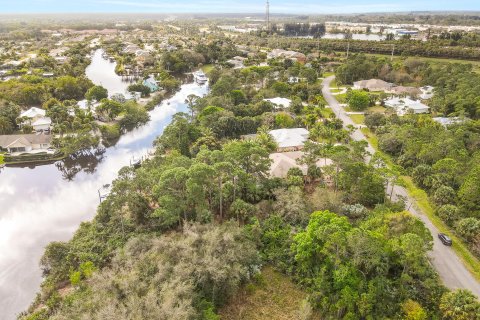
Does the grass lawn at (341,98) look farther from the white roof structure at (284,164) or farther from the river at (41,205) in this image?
the river at (41,205)

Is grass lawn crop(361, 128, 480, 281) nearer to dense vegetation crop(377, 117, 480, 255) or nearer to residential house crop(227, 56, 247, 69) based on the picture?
Result: dense vegetation crop(377, 117, 480, 255)

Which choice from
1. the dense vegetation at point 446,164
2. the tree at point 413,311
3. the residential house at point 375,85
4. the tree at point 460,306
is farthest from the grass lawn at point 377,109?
the tree at point 413,311

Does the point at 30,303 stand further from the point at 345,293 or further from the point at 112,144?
the point at 112,144

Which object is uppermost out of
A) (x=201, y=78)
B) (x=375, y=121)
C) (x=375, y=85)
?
(x=201, y=78)

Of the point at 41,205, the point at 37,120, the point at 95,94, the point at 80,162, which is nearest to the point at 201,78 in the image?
the point at 95,94

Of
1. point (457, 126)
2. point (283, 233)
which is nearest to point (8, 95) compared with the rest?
point (283, 233)

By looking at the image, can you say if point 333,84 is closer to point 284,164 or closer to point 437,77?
point 437,77

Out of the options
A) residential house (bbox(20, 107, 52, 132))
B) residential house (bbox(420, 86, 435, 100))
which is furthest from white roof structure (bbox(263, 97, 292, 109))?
residential house (bbox(20, 107, 52, 132))
